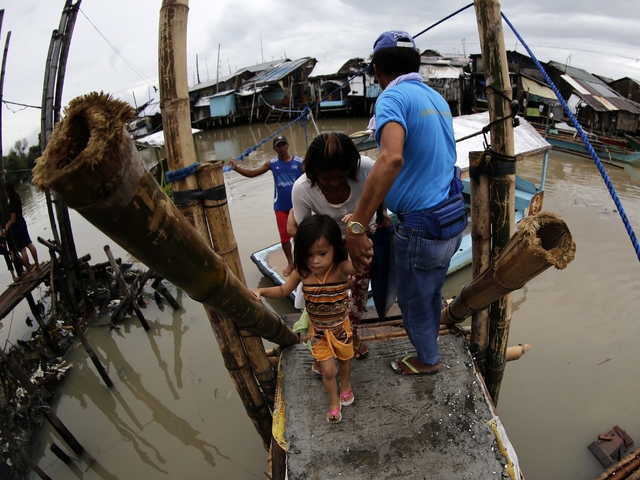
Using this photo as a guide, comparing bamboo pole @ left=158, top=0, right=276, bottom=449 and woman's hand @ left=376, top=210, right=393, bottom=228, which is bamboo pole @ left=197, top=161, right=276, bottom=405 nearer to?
bamboo pole @ left=158, top=0, right=276, bottom=449

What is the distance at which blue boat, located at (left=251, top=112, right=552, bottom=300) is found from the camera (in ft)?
18.7

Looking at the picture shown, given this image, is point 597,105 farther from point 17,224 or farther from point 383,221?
point 17,224

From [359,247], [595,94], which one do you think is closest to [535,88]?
[595,94]

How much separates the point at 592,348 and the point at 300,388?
4045 millimetres

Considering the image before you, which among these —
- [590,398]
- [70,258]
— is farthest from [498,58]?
[70,258]

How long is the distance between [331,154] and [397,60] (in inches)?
21.9

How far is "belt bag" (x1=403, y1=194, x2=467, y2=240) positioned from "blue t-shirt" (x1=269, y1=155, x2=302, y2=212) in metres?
2.73

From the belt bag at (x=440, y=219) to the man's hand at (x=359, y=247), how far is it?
0.32 meters

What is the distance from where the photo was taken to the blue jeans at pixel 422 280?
198cm

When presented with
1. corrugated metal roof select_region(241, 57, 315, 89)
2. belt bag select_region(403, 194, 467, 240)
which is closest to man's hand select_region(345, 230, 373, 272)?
belt bag select_region(403, 194, 467, 240)

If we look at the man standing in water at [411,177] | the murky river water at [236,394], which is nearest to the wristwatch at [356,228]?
the man standing in water at [411,177]

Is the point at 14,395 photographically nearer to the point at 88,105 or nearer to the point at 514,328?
the point at 88,105

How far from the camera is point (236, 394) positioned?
4.16m

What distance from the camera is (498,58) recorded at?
2086mm
